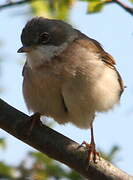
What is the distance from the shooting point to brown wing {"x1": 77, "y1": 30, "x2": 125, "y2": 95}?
5.08m

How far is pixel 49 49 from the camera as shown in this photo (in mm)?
4812

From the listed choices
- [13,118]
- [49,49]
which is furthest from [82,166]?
[49,49]

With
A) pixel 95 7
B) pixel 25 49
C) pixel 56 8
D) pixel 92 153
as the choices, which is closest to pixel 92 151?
pixel 92 153

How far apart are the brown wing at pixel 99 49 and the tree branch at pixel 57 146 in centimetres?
138

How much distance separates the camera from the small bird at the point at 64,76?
4484 millimetres

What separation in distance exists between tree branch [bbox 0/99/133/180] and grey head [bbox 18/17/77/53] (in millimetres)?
984

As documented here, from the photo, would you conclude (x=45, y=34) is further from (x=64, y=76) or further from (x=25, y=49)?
(x=64, y=76)

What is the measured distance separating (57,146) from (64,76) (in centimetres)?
90

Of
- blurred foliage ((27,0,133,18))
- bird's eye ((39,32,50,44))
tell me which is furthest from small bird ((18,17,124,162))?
blurred foliage ((27,0,133,18))

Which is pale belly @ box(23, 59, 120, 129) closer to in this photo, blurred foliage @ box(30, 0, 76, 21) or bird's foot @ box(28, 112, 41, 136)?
bird's foot @ box(28, 112, 41, 136)

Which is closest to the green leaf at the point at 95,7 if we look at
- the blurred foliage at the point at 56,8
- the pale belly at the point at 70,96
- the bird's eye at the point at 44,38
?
the blurred foliage at the point at 56,8

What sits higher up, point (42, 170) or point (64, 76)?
point (64, 76)

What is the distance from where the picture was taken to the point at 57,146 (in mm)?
3801

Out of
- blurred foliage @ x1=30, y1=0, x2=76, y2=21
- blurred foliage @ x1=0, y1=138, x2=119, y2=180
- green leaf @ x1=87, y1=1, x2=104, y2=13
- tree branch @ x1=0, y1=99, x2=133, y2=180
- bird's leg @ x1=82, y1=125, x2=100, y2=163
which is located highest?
green leaf @ x1=87, y1=1, x2=104, y2=13
